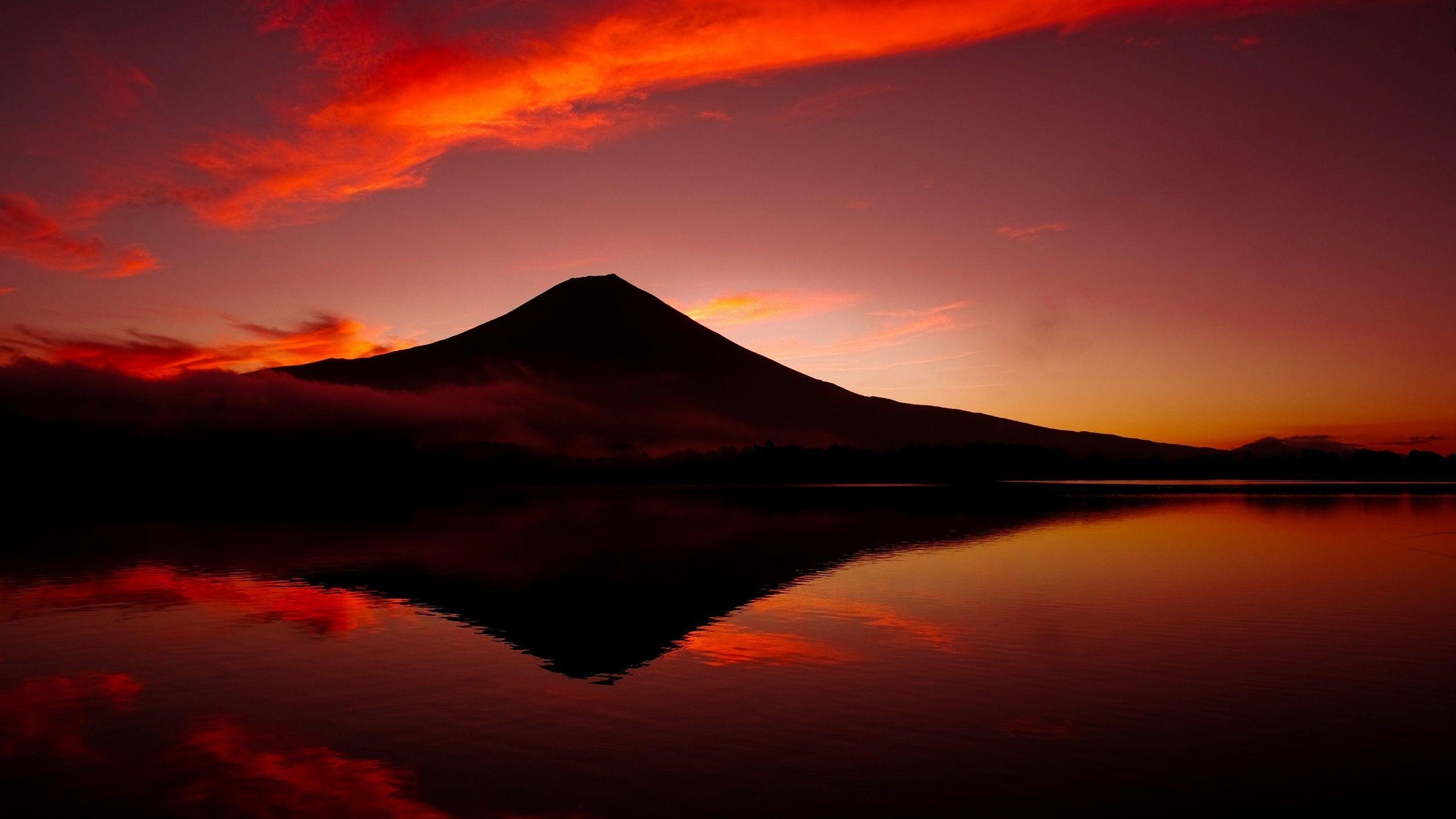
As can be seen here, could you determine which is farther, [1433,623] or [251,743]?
[1433,623]

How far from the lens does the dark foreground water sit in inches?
579

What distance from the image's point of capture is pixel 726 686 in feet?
69.5

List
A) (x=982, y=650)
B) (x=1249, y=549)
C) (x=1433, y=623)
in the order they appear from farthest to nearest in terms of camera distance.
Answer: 1. (x=1249, y=549)
2. (x=1433, y=623)
3. (x=982, y=650)

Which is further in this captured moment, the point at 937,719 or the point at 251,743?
the point at 937,719

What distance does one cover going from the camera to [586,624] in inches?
1174

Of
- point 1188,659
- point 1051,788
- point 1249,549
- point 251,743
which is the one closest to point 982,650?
point 1188,659

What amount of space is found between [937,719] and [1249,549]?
142 ft

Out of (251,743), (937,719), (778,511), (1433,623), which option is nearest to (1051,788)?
(937,719)

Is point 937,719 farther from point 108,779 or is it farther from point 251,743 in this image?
point 108,779

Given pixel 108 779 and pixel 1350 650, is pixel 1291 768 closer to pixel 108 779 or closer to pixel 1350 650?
pixel 1350 650

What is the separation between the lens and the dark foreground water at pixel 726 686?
48.3 ft

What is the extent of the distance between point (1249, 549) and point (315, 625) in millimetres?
46738

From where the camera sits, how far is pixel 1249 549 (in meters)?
54.1

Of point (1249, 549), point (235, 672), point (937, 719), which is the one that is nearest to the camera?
point (937, 719)
